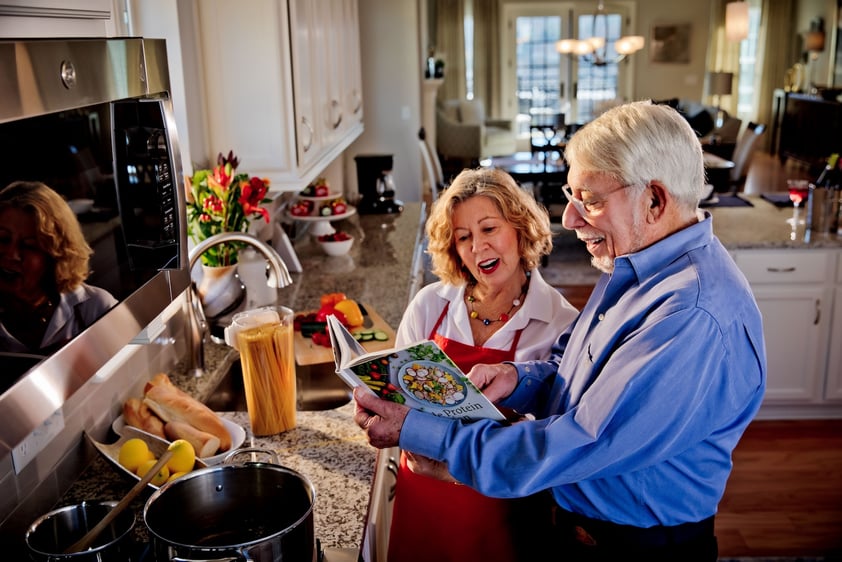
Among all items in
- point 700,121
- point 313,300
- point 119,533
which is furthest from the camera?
point 700,121

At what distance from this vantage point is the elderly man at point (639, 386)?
4.22 ft

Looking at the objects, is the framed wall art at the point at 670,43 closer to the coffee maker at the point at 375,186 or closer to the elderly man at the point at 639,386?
the coffee maker at the point at 375,186

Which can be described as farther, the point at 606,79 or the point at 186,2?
the point at 606,79

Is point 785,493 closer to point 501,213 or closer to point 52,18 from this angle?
point 501,213

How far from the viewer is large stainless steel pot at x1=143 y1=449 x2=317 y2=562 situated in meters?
1.23

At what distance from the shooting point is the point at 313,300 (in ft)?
9.69

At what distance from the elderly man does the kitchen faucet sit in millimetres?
495

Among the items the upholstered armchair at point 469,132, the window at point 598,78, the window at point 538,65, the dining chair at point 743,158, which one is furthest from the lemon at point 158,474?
the window at point 538,65

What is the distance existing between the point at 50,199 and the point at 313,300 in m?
2.06

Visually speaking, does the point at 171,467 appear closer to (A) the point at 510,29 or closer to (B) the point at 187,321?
(B) the point at 187,321

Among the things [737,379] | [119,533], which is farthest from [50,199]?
[737,379]

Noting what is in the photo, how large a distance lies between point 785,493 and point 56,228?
323 centimetres

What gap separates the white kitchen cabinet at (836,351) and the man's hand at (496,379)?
272cm

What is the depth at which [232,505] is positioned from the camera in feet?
4.27
